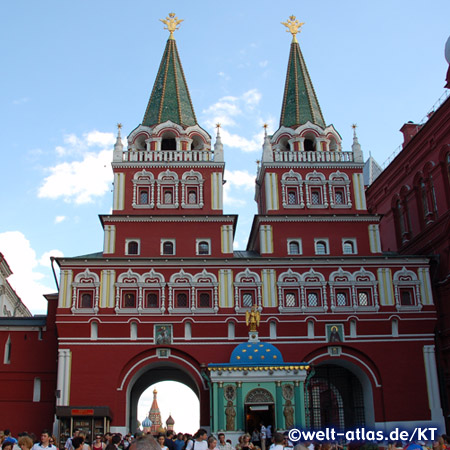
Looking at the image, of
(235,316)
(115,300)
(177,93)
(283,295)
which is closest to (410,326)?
(283,295)

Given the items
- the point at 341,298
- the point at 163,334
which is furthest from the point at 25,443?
the point at 341,298

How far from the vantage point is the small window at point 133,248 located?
34.0 metres

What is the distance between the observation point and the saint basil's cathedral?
30531mm

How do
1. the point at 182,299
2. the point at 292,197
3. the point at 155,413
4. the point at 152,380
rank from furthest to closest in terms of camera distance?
the point at 155,413
the point at 152,380
the point at 292,197
the point at 182,299

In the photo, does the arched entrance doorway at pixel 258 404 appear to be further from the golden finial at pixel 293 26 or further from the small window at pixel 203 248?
the golden finial at pixel 293 26

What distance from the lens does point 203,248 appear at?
3419 centimetres

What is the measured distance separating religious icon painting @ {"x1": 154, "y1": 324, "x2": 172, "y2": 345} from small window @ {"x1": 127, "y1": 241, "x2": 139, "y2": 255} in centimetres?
434

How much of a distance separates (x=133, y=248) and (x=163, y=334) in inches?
200

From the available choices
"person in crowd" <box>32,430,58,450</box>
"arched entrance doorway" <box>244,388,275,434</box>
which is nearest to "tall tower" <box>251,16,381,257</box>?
"arched entrance doorway" <box>244,388,275,434</box>

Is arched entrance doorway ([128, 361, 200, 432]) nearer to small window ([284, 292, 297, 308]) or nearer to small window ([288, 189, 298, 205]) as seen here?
small window ([284, 292, 297, 308])

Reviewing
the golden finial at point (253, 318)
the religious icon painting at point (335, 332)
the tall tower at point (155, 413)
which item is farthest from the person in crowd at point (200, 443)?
the tall tower at point (155, 413)

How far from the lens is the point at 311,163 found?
119ft

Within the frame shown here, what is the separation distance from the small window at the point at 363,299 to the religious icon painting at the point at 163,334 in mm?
9826

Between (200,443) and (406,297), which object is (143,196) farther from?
(200,443)
